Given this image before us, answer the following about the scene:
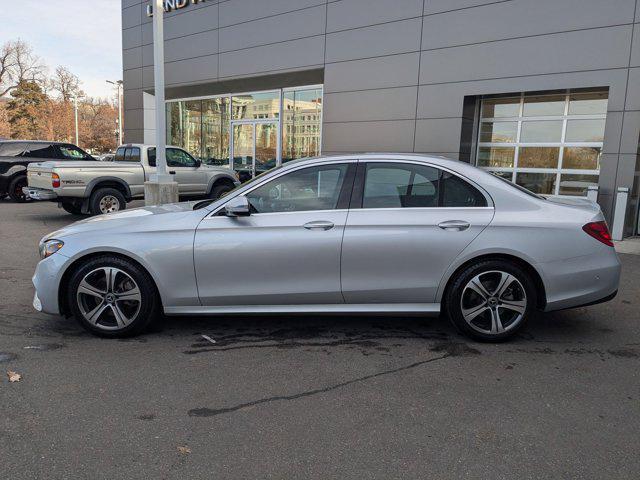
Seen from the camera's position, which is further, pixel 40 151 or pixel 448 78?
pixel 40 151

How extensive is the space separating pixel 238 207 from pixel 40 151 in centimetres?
1442

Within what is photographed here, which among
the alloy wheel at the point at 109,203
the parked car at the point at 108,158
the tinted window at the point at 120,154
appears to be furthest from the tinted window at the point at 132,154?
the alloy wheel at the point at 109,203

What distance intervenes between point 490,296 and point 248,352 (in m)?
2.10

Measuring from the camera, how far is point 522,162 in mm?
12438

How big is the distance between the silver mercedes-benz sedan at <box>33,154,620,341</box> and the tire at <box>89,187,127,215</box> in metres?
7.49

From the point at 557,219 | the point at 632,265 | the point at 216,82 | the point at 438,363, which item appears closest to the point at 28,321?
the point at 438,363

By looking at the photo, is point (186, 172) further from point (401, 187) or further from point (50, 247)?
point (401, 187)

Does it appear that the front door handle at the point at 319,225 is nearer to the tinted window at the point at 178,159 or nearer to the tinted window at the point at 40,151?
the tinted window at the point at 178,159

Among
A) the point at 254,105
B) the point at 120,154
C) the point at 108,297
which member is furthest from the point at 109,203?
the point at 254,105

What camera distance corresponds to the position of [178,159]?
13180 millimetres

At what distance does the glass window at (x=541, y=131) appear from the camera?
11.8 meters

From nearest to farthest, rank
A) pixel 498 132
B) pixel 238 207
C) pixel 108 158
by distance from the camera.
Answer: pixel 238 207 → pixel 498 132 → pixel 108 158

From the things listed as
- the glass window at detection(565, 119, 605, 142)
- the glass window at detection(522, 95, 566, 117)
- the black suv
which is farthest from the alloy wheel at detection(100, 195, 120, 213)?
the glass window at detection(565, 119, 605, 142)

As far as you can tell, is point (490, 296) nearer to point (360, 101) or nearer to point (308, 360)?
point (308, 360)
